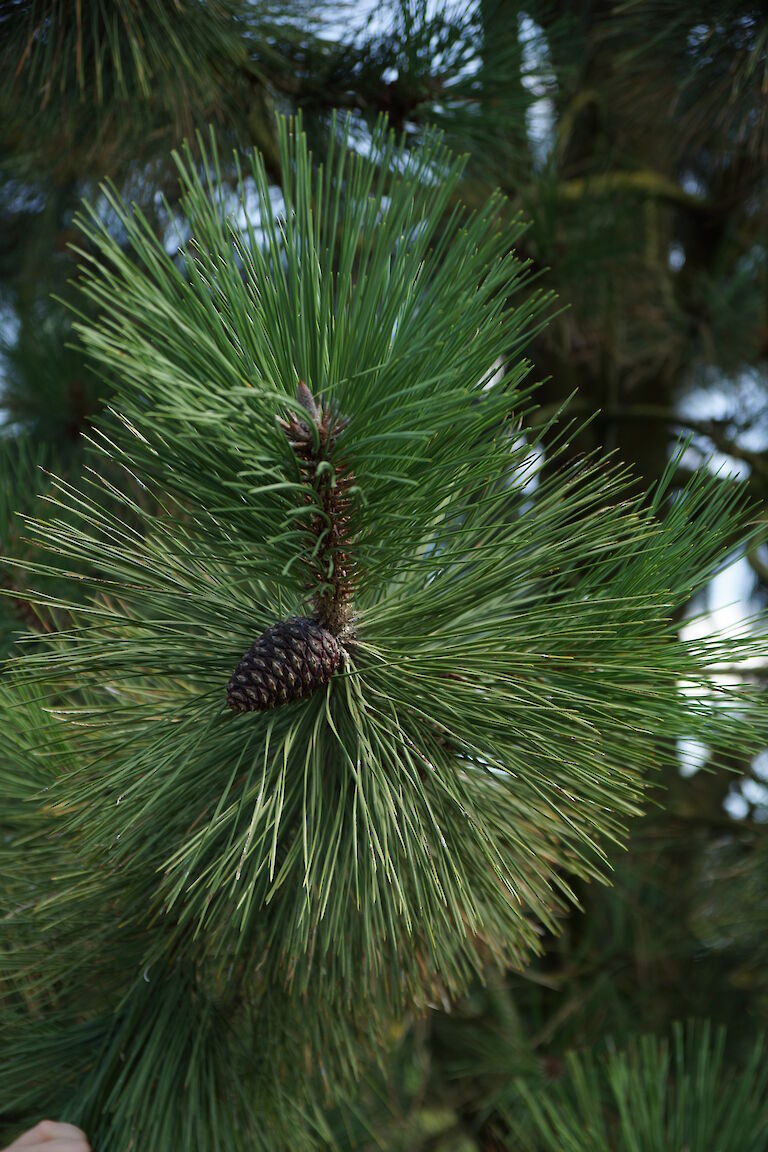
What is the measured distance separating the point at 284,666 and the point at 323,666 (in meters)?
0.03

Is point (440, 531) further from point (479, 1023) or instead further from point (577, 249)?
point (479, 1023)

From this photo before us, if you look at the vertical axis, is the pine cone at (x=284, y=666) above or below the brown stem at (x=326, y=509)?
below

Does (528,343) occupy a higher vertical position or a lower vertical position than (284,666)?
higher

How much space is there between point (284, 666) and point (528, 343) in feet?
0.76

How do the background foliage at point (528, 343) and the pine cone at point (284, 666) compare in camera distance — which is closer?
the pine cone at point (284, 666)

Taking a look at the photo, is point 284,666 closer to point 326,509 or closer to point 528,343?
point 326,509

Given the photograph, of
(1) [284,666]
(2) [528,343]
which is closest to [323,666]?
(1) [284,666]

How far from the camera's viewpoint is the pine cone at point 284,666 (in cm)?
51

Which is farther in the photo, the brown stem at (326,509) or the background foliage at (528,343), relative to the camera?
the background foliage at (528,343)

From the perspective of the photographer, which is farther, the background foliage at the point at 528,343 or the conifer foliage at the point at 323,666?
the background foliage at the point at 528,343

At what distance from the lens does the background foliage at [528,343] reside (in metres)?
0.65

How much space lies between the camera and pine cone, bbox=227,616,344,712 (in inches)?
19.9

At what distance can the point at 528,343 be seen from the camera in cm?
57

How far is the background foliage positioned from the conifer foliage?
1 centimetres
